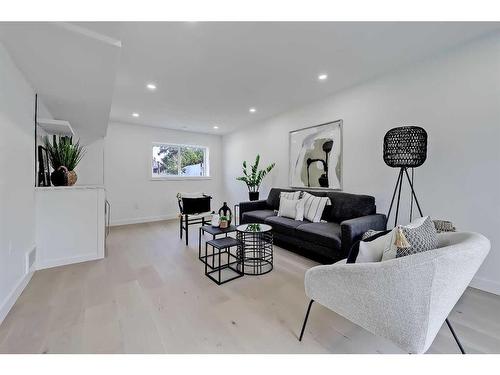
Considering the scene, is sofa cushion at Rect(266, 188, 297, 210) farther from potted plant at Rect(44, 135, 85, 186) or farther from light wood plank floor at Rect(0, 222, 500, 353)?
potted plant at Rect(44, 135, 85, 186)

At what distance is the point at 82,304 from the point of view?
1892 millimetres

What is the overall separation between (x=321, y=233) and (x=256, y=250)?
865mm

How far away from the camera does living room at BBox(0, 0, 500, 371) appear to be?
1.38 m

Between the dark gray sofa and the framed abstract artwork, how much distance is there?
27cm

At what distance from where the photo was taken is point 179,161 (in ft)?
20.0

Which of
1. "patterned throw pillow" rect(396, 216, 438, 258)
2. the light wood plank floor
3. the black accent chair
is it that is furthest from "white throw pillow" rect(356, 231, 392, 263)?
the black accent chair

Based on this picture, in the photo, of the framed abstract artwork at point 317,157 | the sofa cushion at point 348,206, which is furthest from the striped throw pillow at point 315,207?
the framed abstract artwork at point 317,157

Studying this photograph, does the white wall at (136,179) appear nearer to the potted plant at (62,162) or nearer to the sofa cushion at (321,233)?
the potted plant at (62,162)

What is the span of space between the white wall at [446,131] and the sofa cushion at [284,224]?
104 centimetres
